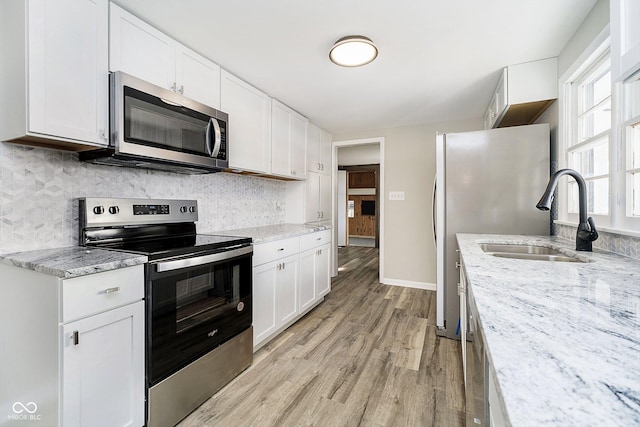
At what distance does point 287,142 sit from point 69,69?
77.2 inches

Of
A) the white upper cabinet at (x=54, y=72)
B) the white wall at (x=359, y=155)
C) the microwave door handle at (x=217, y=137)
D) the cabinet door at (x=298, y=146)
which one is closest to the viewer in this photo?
the white upper cabinet at (x=54, y=72)

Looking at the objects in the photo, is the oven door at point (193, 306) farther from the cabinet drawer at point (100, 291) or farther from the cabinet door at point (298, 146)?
the cabinet door at point (298, 146)

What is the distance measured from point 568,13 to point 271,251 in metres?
2.48

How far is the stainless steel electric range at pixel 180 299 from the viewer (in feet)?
4.62

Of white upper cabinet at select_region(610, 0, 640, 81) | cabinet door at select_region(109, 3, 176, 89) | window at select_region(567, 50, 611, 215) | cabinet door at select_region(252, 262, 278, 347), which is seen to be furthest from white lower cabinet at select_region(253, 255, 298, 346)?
window at select_region(567, 50, 611, 215)

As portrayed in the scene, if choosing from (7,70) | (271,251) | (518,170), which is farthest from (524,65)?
(7,70)

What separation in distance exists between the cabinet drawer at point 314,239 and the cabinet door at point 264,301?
52cm

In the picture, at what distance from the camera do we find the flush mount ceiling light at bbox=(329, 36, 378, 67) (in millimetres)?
1887

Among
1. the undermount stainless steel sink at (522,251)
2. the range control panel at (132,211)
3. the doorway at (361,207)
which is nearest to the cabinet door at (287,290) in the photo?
the range control panel at (132,211)

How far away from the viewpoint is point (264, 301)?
2271mm

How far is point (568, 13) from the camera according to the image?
1675 mm

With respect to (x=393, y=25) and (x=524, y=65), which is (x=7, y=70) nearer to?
(x=393, y=25)

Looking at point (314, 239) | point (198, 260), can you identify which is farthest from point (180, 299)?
point (314, 239)

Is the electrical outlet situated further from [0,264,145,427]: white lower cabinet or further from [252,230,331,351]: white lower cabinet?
[0,264,145,427]: white lower cabinet
